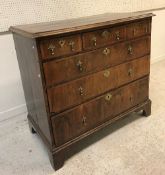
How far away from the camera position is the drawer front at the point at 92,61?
47.7 inches

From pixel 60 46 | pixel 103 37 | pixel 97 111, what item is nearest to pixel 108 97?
pixel 97 111

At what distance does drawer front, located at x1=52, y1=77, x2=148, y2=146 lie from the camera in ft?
4.47

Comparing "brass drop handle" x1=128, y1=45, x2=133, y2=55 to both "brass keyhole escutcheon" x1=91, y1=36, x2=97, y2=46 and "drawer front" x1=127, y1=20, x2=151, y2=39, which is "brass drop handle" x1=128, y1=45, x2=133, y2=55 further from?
"brass keyhole escutcheon" x1=91, y1=36, x2=97, y2=46

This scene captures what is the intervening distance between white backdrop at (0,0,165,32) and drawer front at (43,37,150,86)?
0.61 m

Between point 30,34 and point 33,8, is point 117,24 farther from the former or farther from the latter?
point 33,8

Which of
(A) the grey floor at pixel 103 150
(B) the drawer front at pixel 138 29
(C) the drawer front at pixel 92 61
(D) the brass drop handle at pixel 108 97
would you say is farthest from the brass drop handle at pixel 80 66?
(A) the grey floor at pixel 103 150

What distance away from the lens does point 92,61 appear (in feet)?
4.40

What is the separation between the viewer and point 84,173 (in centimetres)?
134

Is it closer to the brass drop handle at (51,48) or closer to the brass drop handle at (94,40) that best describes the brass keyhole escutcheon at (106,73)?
the brass drop handle at (94,40)

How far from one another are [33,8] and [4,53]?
402 millimetres

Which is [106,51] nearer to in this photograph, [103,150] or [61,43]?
[61,43]

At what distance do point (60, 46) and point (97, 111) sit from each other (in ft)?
1.78

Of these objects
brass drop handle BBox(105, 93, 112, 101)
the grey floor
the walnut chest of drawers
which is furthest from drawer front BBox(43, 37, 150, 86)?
the grey floor

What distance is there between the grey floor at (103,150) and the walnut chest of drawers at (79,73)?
0.13m
